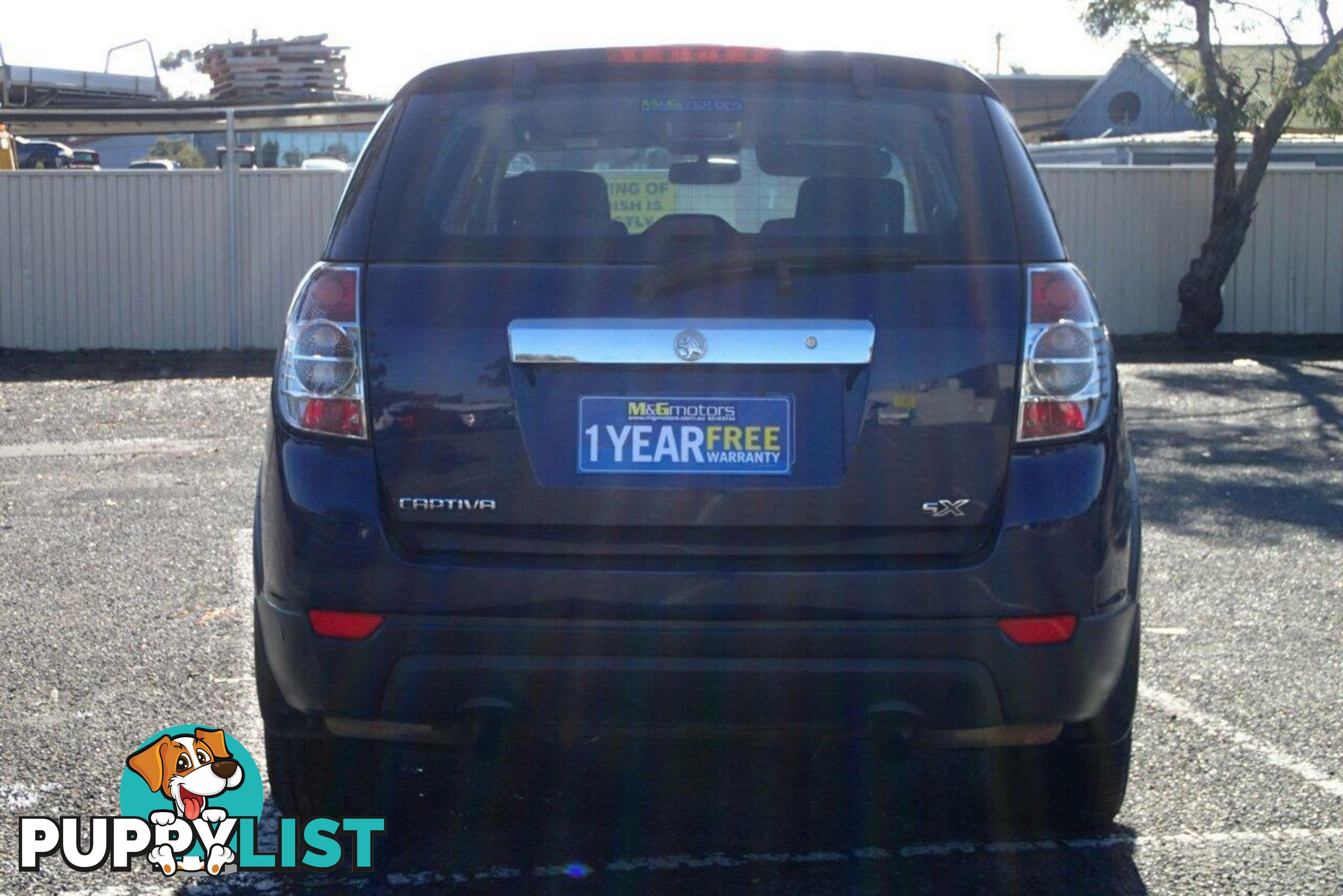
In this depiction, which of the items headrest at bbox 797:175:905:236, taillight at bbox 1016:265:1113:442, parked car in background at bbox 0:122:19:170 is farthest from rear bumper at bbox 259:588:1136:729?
parked car in background at bbox 0:122:19:170

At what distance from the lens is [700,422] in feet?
10.2

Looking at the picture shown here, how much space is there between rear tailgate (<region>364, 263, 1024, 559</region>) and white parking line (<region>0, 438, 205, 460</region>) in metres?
8.35

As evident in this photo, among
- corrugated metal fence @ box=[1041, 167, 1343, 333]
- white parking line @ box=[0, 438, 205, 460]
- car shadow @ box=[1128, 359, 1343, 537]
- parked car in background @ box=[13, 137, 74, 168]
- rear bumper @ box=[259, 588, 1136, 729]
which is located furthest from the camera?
parked car in background @ box=[13, 137, 74, 168]

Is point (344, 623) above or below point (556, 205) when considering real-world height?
below

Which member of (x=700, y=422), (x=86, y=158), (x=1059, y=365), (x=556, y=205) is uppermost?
(x=556, y=205)

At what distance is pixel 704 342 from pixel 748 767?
171 centimetres

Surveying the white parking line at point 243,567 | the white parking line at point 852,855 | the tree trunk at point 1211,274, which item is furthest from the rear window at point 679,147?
the tree trunk at point 1211,274

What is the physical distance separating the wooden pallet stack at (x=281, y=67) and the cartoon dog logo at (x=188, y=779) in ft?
68.6

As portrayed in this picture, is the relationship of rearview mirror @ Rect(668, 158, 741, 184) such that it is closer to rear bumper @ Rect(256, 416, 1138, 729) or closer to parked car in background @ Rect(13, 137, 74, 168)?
rear bumper @ Rect(256, 416, 1138, 729)

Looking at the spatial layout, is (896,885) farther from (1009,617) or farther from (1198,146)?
(1198,146)

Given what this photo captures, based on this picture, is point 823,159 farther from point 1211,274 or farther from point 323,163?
point 323,163

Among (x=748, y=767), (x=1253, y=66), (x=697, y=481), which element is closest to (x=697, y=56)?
(x=697, y=481)

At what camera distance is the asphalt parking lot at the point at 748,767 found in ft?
11.9

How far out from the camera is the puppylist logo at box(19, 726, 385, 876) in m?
3.67
